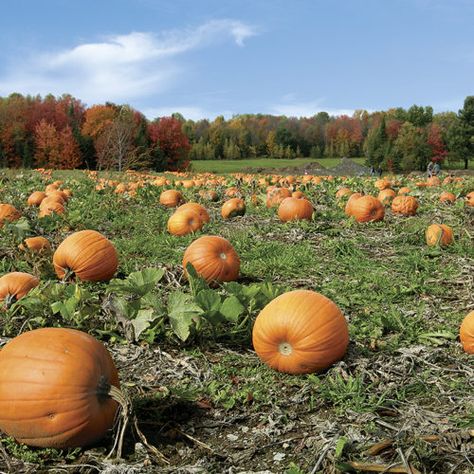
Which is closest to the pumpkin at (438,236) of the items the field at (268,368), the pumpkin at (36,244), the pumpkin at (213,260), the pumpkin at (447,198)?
the field at (268,368)

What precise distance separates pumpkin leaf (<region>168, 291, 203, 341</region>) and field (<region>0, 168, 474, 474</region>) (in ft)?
0.03

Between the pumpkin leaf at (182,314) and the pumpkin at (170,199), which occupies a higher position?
the pumpkin at (170,199)

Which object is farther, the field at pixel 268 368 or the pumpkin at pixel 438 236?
the pumpkin at pixel 438 236

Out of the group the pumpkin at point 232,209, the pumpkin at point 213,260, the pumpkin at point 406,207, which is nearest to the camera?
the pumpkin at point 213,260

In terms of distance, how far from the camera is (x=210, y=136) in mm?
100062

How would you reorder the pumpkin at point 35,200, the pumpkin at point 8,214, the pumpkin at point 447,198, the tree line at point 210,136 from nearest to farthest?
1. the pumpkin at point 8,214
2. the pumpkin at point 447,198
3. the pumpkin at point 35,200
4. the tree line at point 210,136

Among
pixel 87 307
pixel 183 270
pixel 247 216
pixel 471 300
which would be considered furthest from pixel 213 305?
pixel 247 216

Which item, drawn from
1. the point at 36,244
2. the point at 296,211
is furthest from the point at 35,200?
the point at 296,211

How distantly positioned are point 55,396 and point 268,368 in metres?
1.56

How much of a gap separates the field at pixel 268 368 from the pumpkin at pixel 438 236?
12 centimetres

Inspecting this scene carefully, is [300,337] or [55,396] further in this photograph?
[300,337]

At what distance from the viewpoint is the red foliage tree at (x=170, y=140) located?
59.3 meters

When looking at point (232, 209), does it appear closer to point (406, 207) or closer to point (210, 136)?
point (406, 207)

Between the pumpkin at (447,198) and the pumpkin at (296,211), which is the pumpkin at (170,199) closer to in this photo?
the pumpkin at (296,211)
